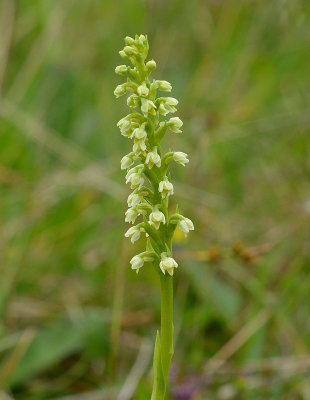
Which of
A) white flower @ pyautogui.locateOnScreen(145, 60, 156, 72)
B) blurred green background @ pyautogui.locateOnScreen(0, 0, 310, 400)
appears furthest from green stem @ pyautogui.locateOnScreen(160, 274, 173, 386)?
blurred green background @ pyautogui.locateOnScreen(0, 0, 310, 400)

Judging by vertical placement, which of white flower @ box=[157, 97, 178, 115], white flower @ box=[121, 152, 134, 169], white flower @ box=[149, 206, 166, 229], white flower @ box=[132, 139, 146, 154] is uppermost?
white flower @ box=[157, 97, 178, 115]

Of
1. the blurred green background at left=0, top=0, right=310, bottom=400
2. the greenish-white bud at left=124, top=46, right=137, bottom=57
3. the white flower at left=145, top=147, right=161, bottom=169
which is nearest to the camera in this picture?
the white flower at left=145, top=147, right=161, bottom=169

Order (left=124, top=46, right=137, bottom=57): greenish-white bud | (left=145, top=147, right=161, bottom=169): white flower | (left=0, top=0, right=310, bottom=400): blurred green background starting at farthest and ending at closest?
1. (left=0, top=0, right=310, bottom=400): blurred green background
2. (left=124, top=46, right=137, bottom=57): greenish-white bud
3. (left=145, top=147, right=161, bottom=169): white flower

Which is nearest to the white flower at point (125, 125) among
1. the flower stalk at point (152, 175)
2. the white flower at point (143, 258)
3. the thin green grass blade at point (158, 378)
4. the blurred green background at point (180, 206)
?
the flower stalk at point (152, 175)

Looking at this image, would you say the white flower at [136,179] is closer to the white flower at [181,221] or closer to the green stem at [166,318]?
the white flower at [181,221]

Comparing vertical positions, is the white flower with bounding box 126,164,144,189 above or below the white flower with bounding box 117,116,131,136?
below

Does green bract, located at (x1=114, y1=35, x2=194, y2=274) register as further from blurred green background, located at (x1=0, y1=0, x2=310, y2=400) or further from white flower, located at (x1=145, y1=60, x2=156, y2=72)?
blurred green background, located at (x1=0, y1=0, x2=310, y2=400)

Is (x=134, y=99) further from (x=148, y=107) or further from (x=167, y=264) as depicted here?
(x=167, y=264)

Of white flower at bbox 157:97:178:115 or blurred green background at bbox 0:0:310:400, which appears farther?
blurred green background at bbox 0:0:310:400

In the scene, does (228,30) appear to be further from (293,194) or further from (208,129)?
(293,194)
